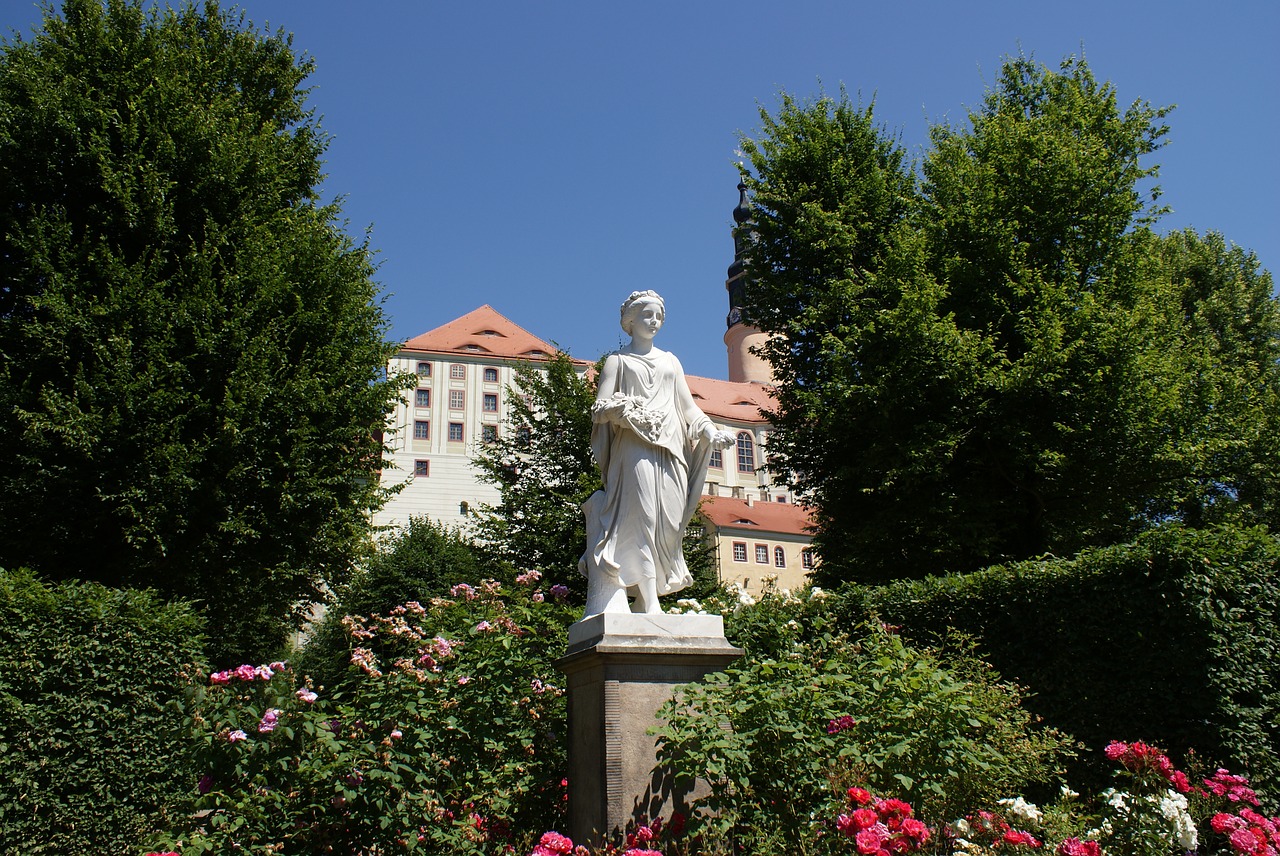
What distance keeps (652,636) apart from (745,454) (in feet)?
231

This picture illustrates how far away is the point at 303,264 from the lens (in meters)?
13.2

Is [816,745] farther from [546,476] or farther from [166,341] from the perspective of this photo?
[546,476]

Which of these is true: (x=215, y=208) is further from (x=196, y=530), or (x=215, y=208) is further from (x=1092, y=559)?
(x=1092, y=559)

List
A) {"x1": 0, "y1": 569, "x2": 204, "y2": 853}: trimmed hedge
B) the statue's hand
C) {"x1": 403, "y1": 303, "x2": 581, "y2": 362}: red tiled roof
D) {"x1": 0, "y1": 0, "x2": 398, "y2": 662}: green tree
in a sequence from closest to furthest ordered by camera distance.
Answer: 1. the statue's hand
2. {"x1": 0, "y1": 569, "x2": 204, "y2": 853}: trimmed hedge
3. {"x1": 0, "y1": 0, "x2": 398, "y2": 662}: green tree
4. {"x1": 403, "y1": 303, "x2": 581, "y2": 362}: red tiled roof

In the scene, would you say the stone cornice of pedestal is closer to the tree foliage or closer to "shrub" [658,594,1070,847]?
"shrub" [658,594,1070,847]

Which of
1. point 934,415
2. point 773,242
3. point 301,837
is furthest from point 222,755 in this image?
point 773,242

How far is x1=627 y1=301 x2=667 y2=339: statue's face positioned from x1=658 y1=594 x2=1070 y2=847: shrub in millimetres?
2544

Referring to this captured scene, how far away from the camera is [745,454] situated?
7512cm

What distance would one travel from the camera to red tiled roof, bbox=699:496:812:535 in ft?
190

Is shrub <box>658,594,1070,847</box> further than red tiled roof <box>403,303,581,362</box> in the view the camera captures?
No

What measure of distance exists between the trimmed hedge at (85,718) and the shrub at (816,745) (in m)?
5.19

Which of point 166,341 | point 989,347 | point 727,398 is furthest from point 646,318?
point 727,398

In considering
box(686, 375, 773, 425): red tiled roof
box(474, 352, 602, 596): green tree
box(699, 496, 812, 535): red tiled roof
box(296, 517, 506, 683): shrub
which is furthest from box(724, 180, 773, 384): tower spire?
box(474, 352, 602, 596): green tree

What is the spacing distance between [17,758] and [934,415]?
492 inches
